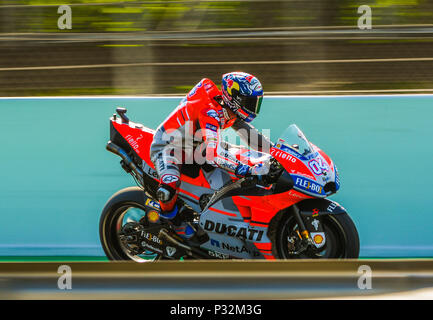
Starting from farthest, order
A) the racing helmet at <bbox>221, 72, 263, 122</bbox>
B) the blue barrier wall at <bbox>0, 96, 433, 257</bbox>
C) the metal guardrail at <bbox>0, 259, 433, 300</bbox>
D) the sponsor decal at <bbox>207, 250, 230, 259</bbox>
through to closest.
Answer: the blue barrier wall at <bbox>0, 96, 433, 257</bbox>
the sponsor decal at <bbox>207, 250, 230, 259</bbox>
the racing helmet at <bbox>221, 72, 263, 122</bbox>
the metal guardrail at <bbox>0, 259, 433, 300</bbox>

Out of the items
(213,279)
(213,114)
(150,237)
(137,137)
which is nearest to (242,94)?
(213,114)

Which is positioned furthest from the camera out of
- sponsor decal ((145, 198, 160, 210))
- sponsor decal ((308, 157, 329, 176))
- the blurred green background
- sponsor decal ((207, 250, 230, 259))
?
the blurred green background

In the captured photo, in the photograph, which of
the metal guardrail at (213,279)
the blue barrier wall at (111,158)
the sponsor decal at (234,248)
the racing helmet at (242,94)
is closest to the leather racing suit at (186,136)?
the racing helmet at (242,94)

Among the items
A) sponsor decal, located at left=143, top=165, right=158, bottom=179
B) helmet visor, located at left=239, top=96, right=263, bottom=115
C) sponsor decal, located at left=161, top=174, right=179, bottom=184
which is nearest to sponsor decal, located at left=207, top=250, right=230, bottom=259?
sponsor decal, located at left=161, top=174, right=179, bottom=184

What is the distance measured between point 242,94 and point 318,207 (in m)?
1.05

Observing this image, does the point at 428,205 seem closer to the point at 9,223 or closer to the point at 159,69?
the point at 159,69

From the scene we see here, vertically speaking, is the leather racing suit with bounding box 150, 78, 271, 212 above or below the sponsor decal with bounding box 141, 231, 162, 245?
above

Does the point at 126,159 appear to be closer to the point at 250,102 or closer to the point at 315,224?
the point at 250,102

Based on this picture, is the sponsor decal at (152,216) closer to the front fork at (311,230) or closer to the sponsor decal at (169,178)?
the sponsor decal at (169,178)

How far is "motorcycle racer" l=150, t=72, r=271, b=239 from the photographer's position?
4.77 metres

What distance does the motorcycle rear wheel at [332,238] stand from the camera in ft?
14.9

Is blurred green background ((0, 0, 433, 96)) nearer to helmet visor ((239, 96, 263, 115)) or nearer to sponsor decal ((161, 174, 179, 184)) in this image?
helmet visor ((239, 96, 263, 115))

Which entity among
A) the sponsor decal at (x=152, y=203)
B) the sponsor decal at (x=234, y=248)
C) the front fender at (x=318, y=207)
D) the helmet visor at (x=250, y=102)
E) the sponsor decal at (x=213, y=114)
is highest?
the helmet visor at (x=250, y=102)

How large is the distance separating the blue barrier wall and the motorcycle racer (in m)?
0.75
